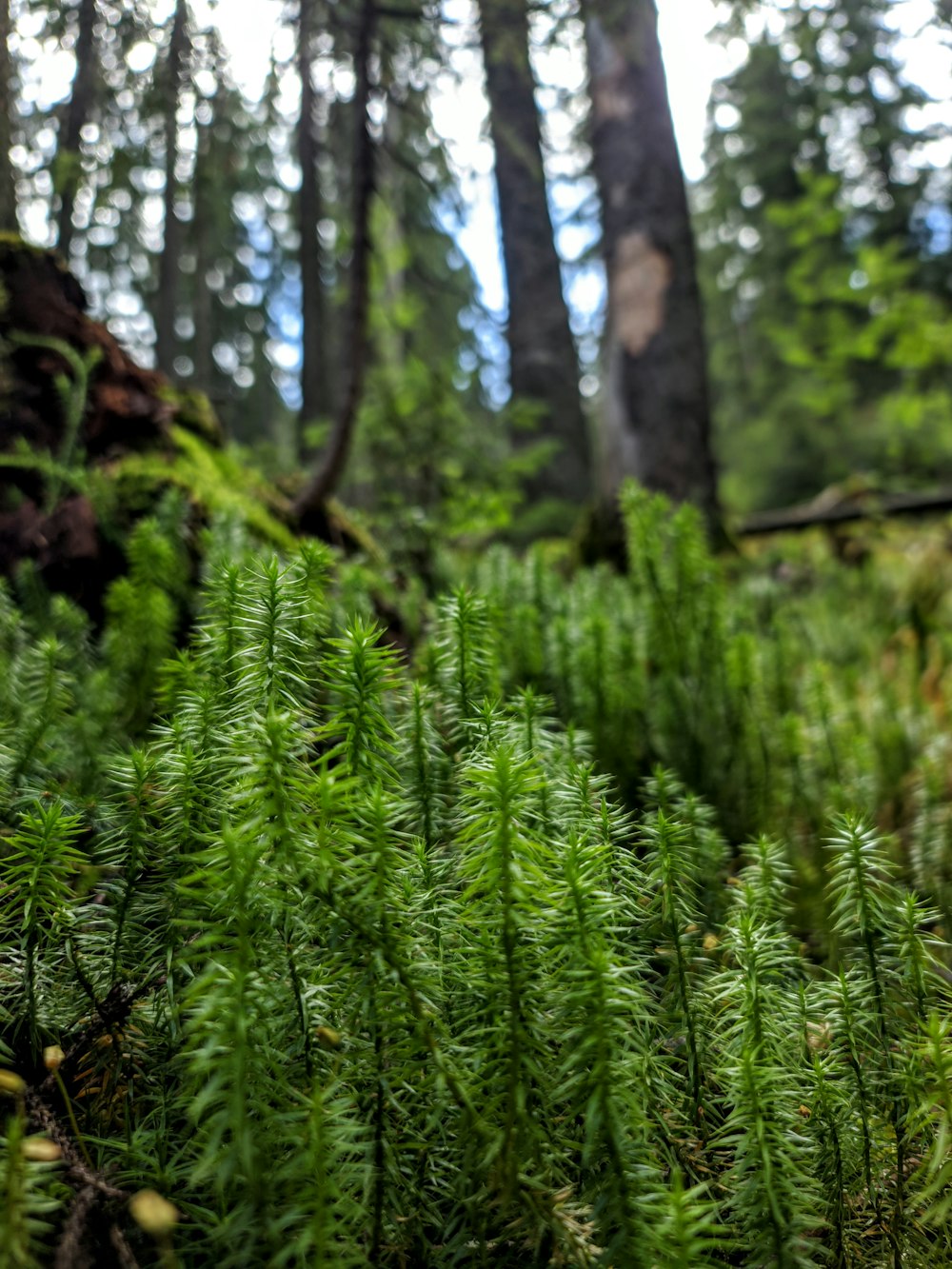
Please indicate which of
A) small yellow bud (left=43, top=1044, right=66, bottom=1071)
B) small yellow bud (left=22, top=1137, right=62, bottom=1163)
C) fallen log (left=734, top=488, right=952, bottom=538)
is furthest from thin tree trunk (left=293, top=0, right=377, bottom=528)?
fallen log (left=734, top=488, right=952, bottom=538)

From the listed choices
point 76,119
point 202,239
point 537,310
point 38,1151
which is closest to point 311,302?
point 202,239

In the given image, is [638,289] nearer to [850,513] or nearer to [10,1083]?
[850,513]

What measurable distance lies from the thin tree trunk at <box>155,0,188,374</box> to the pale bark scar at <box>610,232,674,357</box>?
2.75 m

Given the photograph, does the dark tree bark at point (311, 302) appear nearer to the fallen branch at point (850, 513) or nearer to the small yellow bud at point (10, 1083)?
the fallen branch at point (850, 513)

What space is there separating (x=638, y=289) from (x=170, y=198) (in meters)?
3.06

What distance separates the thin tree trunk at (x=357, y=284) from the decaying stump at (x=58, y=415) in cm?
58

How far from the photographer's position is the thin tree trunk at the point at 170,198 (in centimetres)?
335

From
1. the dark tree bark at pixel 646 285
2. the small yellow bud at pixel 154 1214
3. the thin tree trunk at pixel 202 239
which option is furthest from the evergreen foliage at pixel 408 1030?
the dark tree bark at pixel 646 285

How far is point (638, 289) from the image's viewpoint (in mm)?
5199

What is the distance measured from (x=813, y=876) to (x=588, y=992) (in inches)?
46.2

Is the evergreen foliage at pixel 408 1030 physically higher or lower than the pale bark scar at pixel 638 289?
lower

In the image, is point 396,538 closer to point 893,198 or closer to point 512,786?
point 512,786

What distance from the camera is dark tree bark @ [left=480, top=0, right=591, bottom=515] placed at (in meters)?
7.84

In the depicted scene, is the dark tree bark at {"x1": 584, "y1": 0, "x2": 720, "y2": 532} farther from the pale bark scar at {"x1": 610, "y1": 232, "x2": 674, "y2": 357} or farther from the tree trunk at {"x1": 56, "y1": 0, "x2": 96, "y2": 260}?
Result: the tree trunk at {"x1": 56, "y1": 0, "x2": 96, "y2": 260}
